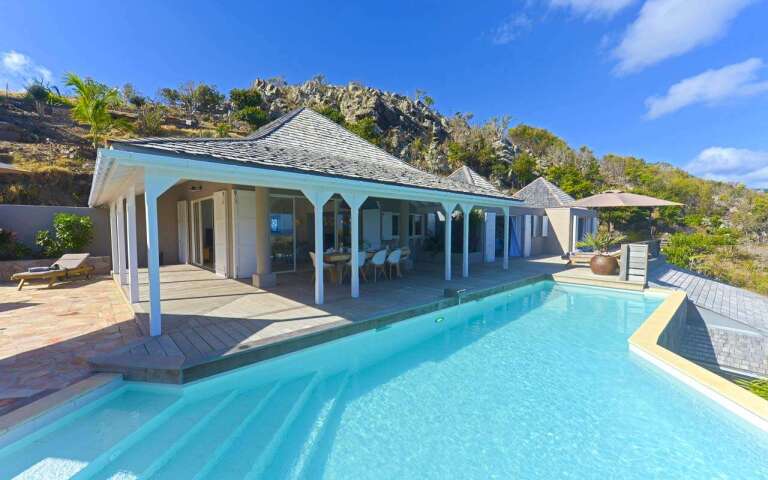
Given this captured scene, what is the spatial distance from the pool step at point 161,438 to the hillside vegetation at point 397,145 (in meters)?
17.1

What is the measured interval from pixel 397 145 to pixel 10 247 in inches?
1336

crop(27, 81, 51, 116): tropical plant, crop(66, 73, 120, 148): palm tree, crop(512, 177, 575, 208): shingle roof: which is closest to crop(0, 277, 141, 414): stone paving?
crop(66, 73, 120, 148): palm tree

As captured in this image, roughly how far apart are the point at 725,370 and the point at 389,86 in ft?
157

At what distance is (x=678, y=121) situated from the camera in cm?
3397

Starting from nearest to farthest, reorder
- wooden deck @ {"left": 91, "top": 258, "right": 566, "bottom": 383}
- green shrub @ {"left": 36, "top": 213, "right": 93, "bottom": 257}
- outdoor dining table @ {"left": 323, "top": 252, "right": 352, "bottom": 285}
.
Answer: wooden deck @ {"left": 91, "top": 258, "right": 566, "bottom": 383} → outdoor dining table @ {"left": 323, "top": 252, "right": 352, "bottom": 285} → green shrub @ {"left": 36, "top": 213, "right": 93, "bottom": 257}

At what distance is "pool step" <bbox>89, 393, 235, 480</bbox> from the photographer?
9.16ft

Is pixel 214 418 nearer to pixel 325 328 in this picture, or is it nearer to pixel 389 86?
pixel 325 328

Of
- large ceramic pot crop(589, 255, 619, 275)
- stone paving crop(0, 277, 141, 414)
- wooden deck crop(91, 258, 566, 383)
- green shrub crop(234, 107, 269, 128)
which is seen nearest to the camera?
stone paving crop(0, 277, 141, 414)

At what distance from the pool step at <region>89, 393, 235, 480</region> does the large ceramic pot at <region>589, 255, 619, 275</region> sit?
12112mm

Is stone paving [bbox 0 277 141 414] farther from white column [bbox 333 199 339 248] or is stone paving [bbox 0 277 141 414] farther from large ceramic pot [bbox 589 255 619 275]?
large ceramic pot [bbox 589 255 619 275]

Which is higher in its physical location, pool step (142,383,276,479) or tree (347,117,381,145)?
tree (347,117,381,145)

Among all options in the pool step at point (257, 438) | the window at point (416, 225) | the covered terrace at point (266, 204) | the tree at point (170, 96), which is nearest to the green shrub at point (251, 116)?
the tree at point (170, 96)

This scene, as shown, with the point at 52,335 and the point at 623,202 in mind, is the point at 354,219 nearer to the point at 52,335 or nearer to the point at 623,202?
the point at 52,335

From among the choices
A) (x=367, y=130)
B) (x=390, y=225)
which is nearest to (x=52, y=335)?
(x=390, y=225)
